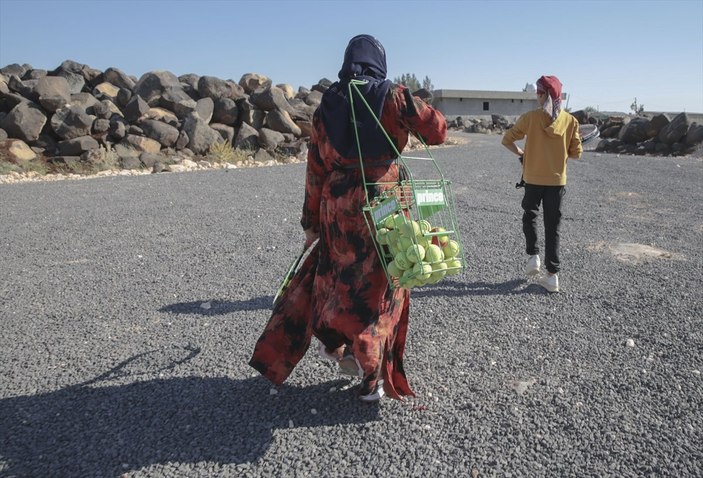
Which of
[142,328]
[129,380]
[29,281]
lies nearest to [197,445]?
[129,380]

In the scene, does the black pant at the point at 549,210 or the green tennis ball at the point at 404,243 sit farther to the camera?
the black pant at the point at 549,210

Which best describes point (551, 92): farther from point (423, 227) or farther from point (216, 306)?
point (216, 306)

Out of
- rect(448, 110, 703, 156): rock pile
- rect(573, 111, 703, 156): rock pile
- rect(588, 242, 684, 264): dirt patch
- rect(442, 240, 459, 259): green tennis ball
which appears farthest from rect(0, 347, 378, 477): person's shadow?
rect(448, 110, 703, 156): rock pile

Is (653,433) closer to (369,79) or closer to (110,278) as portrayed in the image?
(369,79)

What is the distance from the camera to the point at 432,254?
2.44 meters

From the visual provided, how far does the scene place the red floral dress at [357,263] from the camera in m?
2.66

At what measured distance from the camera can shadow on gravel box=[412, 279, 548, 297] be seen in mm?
4973

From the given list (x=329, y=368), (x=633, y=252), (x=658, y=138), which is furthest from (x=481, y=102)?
(x=329, y=368)

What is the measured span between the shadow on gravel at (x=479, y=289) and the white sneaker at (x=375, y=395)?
1.86 metres

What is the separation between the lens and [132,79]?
20438mm

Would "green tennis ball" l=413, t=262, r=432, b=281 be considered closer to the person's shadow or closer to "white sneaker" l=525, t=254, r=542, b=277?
the person's shadow

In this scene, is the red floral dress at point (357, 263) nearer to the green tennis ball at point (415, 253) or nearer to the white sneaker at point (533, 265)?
the green tennis ball at point (415, 253)

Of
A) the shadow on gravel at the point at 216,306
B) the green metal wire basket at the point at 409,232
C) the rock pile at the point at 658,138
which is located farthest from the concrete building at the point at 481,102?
the green metal wire basket at the point at 409,232

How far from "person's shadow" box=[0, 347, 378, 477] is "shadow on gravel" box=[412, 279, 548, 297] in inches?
74.7
